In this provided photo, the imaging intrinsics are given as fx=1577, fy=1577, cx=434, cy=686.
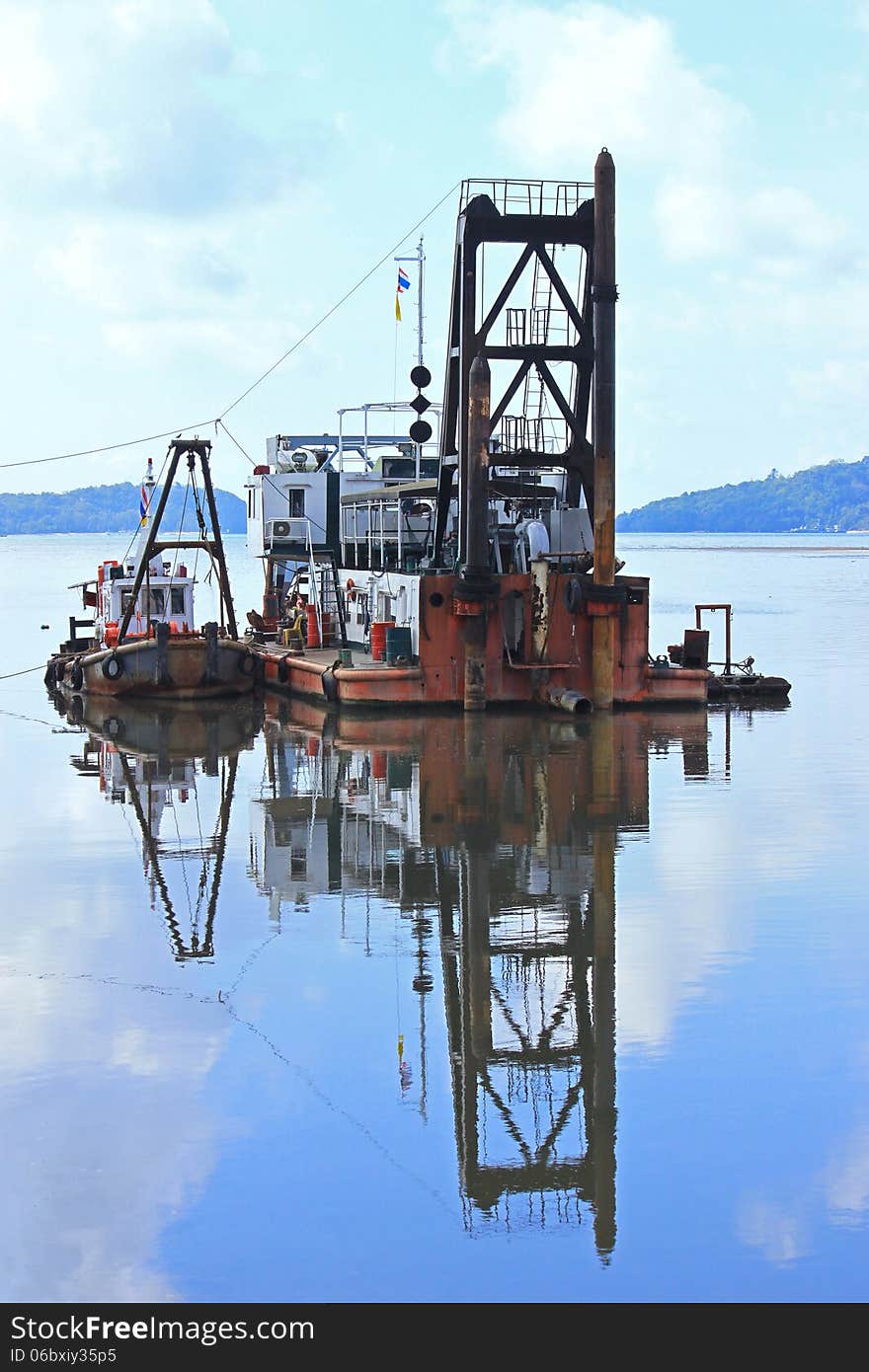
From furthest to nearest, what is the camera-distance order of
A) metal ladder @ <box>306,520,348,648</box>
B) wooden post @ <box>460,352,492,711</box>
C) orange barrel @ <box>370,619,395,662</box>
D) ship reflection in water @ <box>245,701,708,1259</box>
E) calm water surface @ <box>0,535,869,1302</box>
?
metal ladder @ <box>306,520,348,648</box> → orange barrel @ <box>370,619,395,662</box> → wooden post @ <box>460,352,492,711</box> → ship reflection in water @ <box>245,701,708,1259</box> → calm water surface @ <box>0,535,869,1302</box>

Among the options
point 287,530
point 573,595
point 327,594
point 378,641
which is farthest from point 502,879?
point 287,530

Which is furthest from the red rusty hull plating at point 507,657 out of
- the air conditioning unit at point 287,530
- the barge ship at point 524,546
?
the air conditioning unit at point 287,530

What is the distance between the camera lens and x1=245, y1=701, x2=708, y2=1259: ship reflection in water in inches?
348

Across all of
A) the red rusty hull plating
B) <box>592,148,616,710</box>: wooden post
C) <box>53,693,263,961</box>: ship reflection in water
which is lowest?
<box>53,693,263,961</box>: ship reflection in water

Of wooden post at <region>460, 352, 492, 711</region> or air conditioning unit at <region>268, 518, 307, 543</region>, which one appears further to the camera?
air conditioning unit at <region>268, 518, 307, 543</region>

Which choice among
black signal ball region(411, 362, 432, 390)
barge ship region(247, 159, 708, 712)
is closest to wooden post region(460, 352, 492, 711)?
barge ship region(247, 159, 708, 712)

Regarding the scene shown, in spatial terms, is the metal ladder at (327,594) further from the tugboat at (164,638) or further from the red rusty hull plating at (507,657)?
the red rusty hull plating at (507,657)

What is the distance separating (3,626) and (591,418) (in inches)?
1585

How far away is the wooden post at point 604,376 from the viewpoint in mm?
26750

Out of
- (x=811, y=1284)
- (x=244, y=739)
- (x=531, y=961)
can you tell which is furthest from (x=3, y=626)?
(x=811, y=1284)

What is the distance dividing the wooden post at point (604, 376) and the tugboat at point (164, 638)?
8228 mm

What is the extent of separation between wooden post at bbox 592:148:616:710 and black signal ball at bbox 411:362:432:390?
9.53 metres

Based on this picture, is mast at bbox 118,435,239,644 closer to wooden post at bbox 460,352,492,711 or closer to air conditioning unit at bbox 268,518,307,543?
air conditioning unit at bbox 268,518,307,543

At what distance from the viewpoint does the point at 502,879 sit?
595 inches
